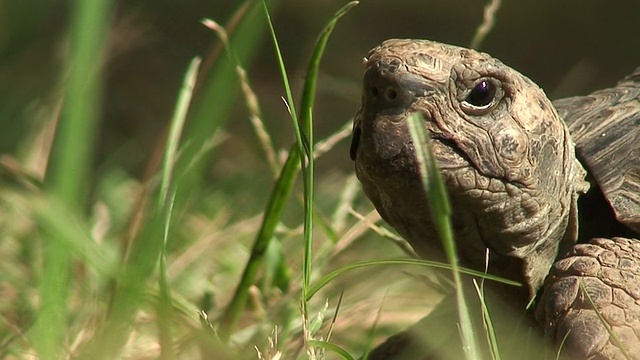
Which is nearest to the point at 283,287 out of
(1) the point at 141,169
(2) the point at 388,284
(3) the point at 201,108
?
(2) the point at 388,284

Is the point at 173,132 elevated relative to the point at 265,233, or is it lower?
elevated

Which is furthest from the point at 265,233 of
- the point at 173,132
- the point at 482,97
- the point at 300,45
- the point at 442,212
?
the point at 300,45

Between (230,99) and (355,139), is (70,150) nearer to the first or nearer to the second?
(230,99)

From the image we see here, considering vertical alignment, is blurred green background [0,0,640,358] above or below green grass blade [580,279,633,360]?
below

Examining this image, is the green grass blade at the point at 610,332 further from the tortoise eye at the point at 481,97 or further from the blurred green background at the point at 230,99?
the blurred green background at the point at 230,99

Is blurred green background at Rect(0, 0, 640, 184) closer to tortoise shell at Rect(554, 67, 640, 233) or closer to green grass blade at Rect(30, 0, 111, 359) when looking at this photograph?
tortoise shell at Rect(554, 67, 640, 233)

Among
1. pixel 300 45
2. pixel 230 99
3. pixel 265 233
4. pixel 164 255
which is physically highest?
pixel 230 99

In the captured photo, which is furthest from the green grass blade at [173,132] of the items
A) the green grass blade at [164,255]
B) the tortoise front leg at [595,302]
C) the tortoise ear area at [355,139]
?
the tortoise front leg at [595,302]

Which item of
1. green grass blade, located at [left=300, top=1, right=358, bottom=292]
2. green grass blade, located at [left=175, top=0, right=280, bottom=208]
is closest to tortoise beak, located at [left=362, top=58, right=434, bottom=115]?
green grass blade, located at [left=300, top=1, right=358, bottom=292]
